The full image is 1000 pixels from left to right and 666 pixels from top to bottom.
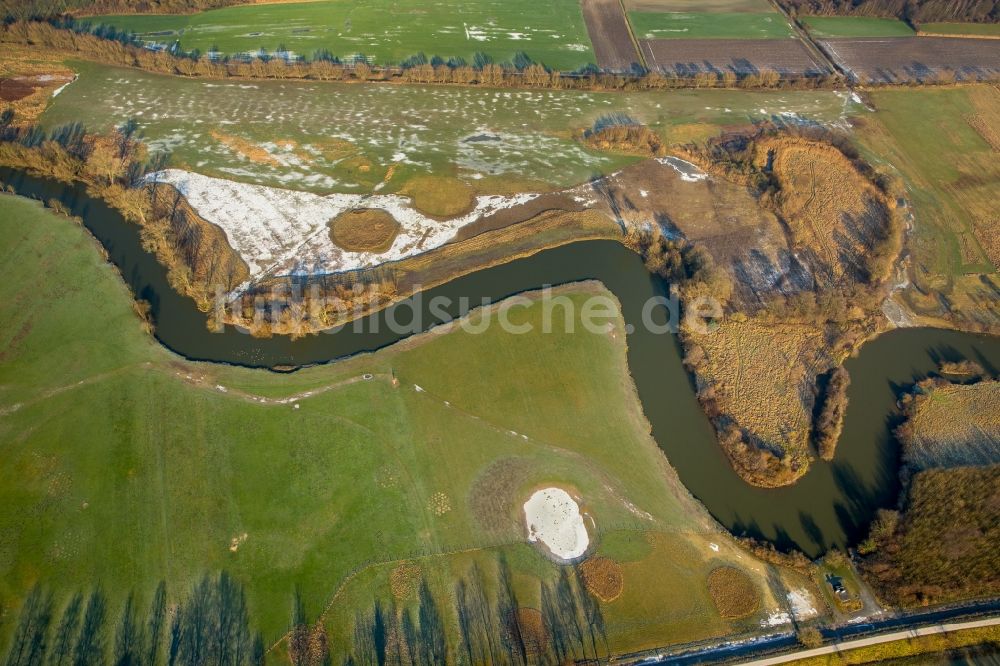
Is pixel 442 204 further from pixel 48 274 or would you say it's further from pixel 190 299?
pixel 48 274

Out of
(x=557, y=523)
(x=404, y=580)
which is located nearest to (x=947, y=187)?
(x=557, y=523)

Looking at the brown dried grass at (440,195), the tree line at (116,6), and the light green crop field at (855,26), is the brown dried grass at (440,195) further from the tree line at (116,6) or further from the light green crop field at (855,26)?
the light green crop field at (855,26)

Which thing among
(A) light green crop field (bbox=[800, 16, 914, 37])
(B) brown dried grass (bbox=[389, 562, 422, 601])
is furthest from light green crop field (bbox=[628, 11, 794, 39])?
(B) brown dried grass (bbox=[389, 562, 422, 601])

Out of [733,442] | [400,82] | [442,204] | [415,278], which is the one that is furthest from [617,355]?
[400,82]

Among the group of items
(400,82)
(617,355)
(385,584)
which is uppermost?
(400,82)

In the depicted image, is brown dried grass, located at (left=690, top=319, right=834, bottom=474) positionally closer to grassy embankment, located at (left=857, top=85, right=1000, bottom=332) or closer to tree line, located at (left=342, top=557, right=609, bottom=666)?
grassy embankment, located at (left=857, top=85, right=1000, bottom=332)

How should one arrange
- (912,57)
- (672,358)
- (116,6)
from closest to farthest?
1. (672,358)
2. (912,57)
3. (116,6)

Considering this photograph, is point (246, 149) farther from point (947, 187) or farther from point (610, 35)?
point (947, 187)
